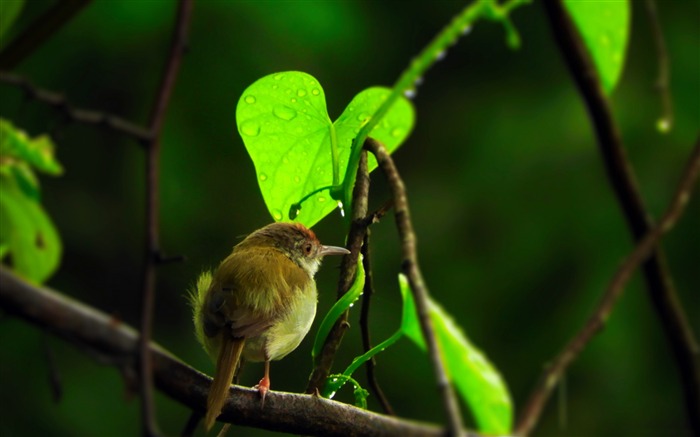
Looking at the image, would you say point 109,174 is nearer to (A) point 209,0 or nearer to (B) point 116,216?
(B) point 116,216

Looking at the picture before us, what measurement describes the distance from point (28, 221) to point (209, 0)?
11.3ft

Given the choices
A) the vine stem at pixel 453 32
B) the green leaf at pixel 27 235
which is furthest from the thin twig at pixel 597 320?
the green leaf at pixel 27 235

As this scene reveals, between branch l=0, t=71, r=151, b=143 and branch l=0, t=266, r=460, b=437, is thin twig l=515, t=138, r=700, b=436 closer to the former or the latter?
branch l=0, t=266, r=460, b=437

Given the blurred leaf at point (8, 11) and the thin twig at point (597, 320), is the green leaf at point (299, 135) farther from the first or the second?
the thin twig at point (597, 320)

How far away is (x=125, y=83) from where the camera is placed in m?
4.31

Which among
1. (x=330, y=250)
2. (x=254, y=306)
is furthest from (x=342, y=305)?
(x=330, y=250)

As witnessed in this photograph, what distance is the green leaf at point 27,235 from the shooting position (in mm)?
756

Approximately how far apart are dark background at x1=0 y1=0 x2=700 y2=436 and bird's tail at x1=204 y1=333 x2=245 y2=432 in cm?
216

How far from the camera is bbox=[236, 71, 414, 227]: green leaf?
3.53 feet

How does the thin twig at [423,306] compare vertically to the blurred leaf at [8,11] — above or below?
below

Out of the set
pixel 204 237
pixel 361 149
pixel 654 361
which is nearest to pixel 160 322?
pixel 204 237

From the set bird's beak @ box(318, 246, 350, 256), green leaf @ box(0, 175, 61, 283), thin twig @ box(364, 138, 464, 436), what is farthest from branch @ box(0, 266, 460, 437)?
bird's beak @ box(318, 246, 350, 256)

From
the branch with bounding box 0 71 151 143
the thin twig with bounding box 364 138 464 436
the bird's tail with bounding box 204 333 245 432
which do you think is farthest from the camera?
the bird's tail with bounding box 204 333 245 432

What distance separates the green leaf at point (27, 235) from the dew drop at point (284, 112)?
14.3 inches
